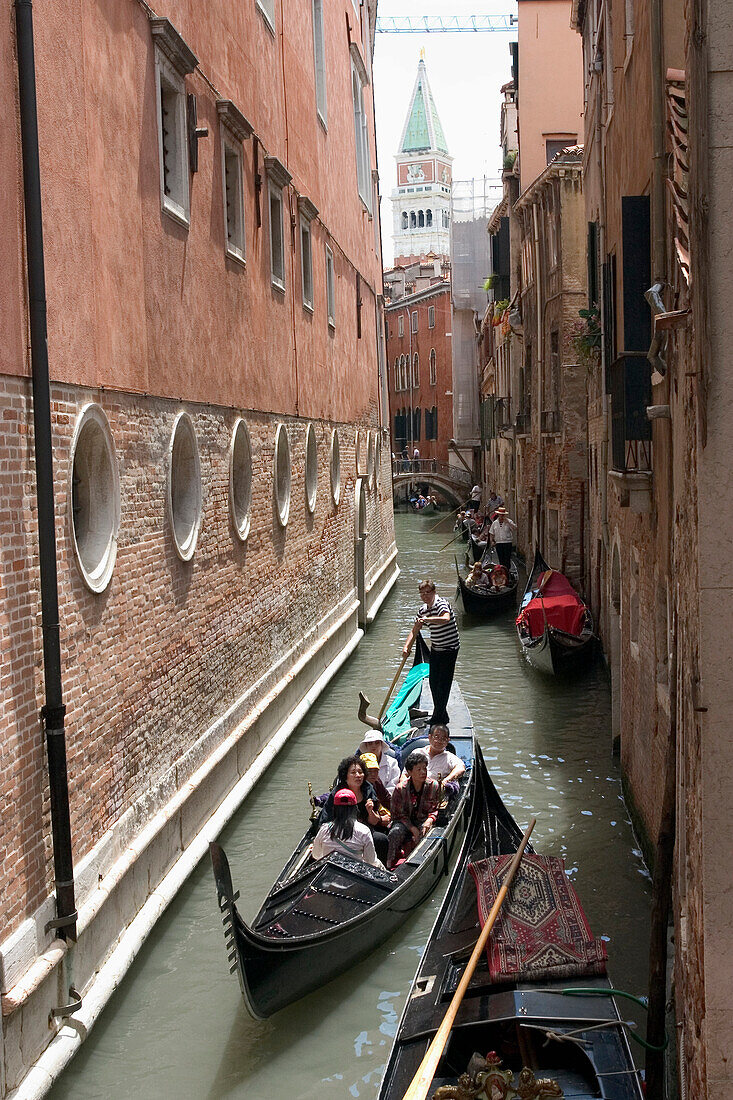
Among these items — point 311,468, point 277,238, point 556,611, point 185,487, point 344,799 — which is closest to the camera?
point 344,799

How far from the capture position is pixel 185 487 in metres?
7.96

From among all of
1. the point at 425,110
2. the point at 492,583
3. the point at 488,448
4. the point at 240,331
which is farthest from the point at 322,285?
the point at 425,110

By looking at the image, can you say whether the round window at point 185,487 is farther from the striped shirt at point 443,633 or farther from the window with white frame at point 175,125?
the striped shirt at point 443,633

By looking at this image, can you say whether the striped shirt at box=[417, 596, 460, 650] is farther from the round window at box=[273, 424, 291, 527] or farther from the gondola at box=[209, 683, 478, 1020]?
the gondola at box=[209, 683, 478, 1020]

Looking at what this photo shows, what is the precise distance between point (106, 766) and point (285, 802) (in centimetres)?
313

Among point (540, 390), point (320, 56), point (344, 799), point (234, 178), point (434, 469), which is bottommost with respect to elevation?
point (344, 799)

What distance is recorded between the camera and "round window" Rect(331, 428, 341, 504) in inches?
576

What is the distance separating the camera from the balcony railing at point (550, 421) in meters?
17.4

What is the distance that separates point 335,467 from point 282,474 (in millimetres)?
3715

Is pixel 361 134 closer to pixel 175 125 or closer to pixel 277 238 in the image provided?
pixel 277 238

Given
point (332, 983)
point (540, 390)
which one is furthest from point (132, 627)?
point (540, 390)

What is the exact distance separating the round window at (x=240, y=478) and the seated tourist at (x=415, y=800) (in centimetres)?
261

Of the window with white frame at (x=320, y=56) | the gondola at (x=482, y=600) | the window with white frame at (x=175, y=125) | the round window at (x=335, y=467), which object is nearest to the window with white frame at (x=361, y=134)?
the window with white frame at (x=320, y=56)

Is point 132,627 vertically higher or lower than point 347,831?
higher
